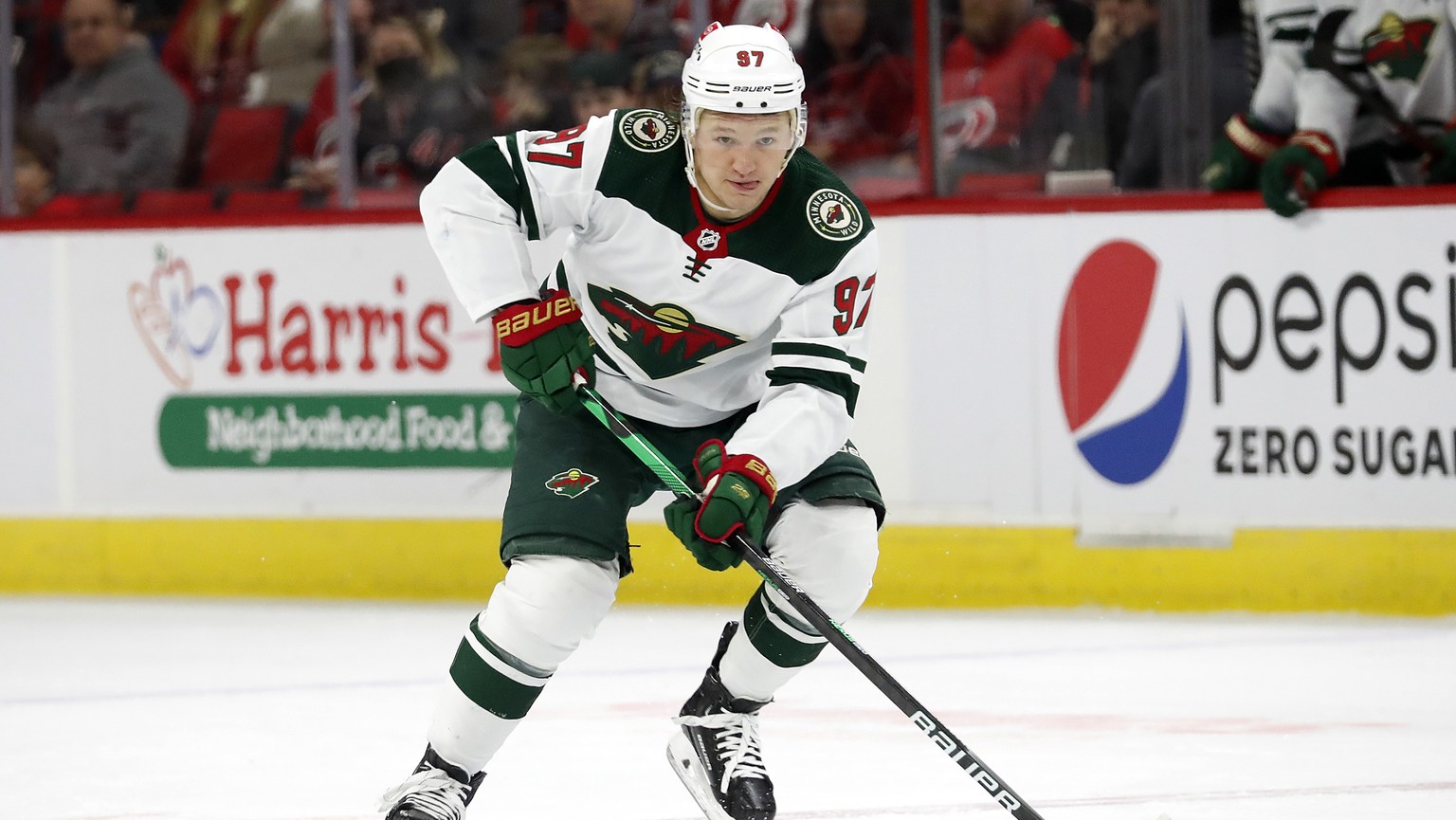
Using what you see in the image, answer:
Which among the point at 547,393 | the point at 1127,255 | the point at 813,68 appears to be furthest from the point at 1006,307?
the point at 547,393

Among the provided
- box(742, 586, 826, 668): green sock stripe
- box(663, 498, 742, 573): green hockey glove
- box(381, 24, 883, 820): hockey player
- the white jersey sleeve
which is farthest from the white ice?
the white jersey sleeve

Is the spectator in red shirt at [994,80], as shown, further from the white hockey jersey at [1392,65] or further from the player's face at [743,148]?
the player's face at [743,148]

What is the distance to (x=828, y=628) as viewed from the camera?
2930 millimetres

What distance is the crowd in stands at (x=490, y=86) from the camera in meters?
5.31

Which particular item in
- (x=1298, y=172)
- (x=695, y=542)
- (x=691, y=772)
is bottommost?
(x=691, y=772)

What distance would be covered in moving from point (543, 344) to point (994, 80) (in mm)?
2680

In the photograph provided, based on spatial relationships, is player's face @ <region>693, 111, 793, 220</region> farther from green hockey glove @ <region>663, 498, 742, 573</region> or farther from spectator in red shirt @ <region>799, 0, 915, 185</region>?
spectator in red shirt @ <region>799, 0, 915, 185</region>

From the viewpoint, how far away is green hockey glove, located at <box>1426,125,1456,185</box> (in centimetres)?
498

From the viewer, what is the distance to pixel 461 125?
5840 millimetres

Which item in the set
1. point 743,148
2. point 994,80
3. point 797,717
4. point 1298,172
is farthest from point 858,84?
point 743,148

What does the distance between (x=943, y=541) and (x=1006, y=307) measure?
0.59m

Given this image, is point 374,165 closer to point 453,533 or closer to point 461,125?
point 461,125

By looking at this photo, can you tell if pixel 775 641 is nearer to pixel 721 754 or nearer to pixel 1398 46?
pixel 721 754

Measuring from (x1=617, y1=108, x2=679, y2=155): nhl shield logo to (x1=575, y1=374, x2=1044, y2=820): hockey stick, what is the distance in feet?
1.12
